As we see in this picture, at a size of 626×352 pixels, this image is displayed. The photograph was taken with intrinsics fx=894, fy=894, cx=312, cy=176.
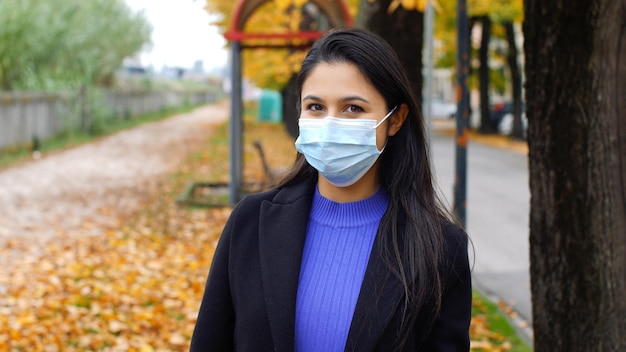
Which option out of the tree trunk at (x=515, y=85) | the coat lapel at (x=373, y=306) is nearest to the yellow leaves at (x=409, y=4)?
the coat lapel at (x=373, y=306)

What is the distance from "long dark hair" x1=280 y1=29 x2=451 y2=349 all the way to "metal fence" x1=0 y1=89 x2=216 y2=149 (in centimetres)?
1986

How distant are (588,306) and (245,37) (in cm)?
790

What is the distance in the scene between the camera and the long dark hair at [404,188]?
7.64 feet

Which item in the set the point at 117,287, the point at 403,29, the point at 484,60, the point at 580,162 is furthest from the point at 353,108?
the point at 484,60

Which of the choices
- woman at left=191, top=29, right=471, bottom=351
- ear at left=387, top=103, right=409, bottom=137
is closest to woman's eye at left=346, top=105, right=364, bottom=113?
woman at left=191, top=29, right=471, bottom=351

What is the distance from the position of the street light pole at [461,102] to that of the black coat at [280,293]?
476cm

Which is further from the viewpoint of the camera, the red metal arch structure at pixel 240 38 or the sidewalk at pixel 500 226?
the red metal arch structure at pixel 240 38

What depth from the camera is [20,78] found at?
24.6 m

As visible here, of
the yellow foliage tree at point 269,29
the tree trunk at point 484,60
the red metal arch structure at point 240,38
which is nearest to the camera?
the red metal arch structure at point 240,38

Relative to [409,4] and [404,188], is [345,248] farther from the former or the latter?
[409,4]

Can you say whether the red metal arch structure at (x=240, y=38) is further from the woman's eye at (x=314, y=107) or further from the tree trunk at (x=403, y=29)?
the woman's eye at (x=314, y=107)

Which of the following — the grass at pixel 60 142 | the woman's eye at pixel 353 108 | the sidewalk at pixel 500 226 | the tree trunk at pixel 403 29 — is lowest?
the sidewalk at pixel 500 226

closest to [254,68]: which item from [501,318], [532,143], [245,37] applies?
[245,37]

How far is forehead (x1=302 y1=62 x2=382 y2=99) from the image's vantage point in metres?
2.33
